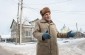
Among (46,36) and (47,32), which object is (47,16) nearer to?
(47,32)

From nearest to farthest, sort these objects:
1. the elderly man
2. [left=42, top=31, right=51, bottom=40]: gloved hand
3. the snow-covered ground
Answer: [left=42, top=31, right=51, bottom=40]: gloved hand < the elderly man < the snow-covered ground

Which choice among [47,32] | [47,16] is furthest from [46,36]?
[47,16]

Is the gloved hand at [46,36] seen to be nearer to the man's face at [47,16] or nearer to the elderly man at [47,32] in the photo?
the elderly man at [47,32]

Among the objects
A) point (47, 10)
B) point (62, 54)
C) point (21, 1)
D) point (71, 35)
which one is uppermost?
point (21, 1)

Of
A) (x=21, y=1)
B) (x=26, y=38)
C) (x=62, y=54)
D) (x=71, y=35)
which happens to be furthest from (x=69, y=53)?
(x=26, y=38)

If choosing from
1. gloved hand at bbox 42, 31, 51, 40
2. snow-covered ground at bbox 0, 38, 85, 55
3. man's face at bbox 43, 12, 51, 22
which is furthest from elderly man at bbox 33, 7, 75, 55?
snow-covered ground at bbox 0, 38, 85, 55

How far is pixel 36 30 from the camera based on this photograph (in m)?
4.75

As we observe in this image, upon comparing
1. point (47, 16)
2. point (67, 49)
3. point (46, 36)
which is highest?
point (47, 16)

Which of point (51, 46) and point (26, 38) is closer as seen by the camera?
point (51, 46)

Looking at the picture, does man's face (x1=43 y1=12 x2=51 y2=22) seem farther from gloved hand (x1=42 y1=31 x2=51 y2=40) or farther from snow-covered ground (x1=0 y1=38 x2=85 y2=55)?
snow-covered ground (x1=0 y1=38 x2=85 y2=55)

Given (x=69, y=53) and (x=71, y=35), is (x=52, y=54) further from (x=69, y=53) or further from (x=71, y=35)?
(x=69, y=53)

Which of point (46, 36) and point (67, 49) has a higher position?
point (46, 36)

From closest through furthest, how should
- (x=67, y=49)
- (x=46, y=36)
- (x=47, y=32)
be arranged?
(x=46, y=36), (x=47, y=32), (x=67, y=49)

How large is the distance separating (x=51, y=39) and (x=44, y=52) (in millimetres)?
272
